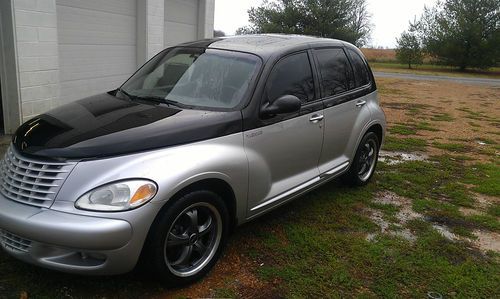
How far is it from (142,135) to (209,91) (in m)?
1.02

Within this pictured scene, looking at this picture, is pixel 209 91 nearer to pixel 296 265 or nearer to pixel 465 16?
pixel 296 265

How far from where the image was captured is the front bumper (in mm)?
2836

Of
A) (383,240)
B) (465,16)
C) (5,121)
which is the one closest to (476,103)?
(383,240)

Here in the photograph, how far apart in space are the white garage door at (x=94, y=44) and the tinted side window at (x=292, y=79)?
508 centimetres

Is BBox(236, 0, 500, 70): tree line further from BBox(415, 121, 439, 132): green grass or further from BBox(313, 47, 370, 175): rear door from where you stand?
BBox(313, 47, 370, 175): rear door

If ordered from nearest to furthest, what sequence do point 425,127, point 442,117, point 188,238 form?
point 188,238 < point 425,127 < point 442,117

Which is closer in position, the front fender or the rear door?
the front fender

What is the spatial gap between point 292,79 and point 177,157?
5.45ft

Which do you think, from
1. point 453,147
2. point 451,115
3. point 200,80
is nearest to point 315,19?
point 451,115

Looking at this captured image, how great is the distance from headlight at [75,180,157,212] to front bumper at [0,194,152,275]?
8 cm

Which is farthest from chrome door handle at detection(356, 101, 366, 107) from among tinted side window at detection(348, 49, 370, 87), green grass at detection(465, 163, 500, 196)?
green grass at detection(465, 163, 500, 196)

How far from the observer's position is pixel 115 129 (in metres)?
3.33

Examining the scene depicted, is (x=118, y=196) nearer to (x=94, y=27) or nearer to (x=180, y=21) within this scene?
(x=94, y=27)

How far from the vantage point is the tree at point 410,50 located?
1678 inches
